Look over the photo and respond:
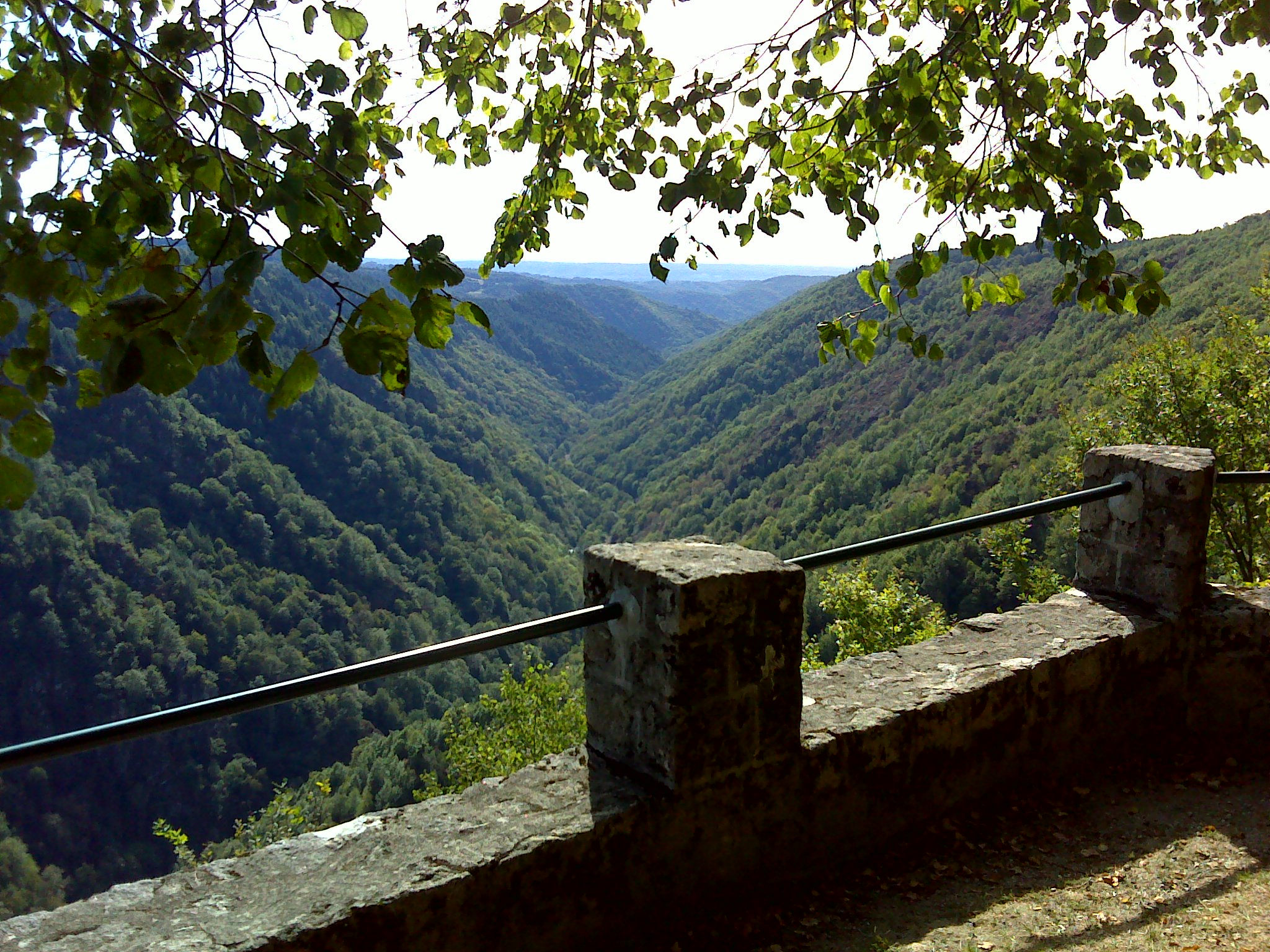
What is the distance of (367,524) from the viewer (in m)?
72.0

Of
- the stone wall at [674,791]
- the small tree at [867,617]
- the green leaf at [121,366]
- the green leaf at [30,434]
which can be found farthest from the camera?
the small tree at [867,617]

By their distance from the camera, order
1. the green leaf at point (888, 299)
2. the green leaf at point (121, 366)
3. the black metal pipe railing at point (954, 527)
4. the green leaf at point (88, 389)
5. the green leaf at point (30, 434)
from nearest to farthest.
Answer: the green leaf at point (121, 366) < the green leaf at point (30, 434) < the green leaf at point (88, 389) < the black metal pipe railing at point (954, 527) < the green leaf at point (888, 299)

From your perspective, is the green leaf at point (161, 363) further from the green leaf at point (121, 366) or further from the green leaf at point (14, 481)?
the green leaf at point (14, 481)

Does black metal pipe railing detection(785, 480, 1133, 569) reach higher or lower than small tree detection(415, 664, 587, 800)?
higher

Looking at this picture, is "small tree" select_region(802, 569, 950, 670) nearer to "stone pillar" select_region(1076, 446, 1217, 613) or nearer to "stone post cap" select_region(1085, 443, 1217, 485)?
"stone pillar" select_region(1076, 446, 1217, 613)

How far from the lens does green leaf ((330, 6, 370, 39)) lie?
2.13 meters

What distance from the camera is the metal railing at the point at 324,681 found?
1453mm

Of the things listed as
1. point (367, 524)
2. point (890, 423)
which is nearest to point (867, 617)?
point (890, 423)

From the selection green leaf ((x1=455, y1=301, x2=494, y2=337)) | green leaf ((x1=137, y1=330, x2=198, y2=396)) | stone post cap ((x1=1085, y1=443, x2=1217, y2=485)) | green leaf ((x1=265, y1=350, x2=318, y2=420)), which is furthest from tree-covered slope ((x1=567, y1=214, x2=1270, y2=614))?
green leaf ((x1=137, y1=330, x2=198, y2=396))

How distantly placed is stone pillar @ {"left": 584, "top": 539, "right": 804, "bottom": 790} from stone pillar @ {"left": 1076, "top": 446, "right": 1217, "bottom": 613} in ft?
5.29

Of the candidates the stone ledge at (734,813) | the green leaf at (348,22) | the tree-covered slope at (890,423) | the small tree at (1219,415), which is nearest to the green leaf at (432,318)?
the stone ledge at (734,813)

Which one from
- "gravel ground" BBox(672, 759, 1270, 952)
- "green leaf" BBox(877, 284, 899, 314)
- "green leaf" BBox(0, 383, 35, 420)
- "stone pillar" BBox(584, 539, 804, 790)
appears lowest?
"gravel ground" BBox(672, 759, 1270, 952)

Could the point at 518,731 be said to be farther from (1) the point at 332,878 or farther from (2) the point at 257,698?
(2) the point at 257,698

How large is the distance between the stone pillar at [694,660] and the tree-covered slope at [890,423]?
16.7 m
